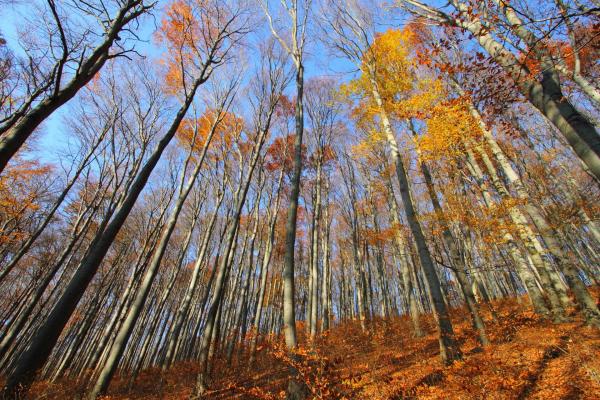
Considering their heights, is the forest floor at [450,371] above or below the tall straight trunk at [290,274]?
below

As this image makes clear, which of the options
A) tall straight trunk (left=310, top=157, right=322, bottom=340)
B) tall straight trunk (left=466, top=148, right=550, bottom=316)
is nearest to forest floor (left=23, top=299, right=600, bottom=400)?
→ tall straight trunk (left=466, top=148, right=550, bottom=316)

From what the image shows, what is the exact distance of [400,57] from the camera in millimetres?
10117

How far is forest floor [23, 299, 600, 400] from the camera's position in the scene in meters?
3.55

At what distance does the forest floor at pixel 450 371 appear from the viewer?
355 centimetres

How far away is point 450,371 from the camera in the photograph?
4656 mm

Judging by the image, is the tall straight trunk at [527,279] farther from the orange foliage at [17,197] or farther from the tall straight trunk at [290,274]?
the orange foliage at [17,197]

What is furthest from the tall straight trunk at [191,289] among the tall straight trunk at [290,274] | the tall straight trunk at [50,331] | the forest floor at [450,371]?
the tall straight trunk at [290,274]

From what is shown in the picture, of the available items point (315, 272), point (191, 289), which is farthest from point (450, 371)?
point (191, 289)

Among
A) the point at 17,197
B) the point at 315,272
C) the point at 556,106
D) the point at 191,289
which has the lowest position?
the point at 191,289

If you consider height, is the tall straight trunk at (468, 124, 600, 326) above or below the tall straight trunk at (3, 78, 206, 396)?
above

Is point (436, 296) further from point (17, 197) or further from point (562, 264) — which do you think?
point (17, 197)

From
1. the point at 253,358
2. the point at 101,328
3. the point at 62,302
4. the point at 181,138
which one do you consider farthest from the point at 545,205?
the point at 101,328

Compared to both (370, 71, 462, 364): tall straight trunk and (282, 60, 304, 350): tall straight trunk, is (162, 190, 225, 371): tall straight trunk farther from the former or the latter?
(370, 71, 462, 364): tall straight trunk

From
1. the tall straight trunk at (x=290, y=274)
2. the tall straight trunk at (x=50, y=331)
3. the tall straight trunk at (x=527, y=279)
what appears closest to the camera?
the tall straight trunk at (x=50, y=331)
